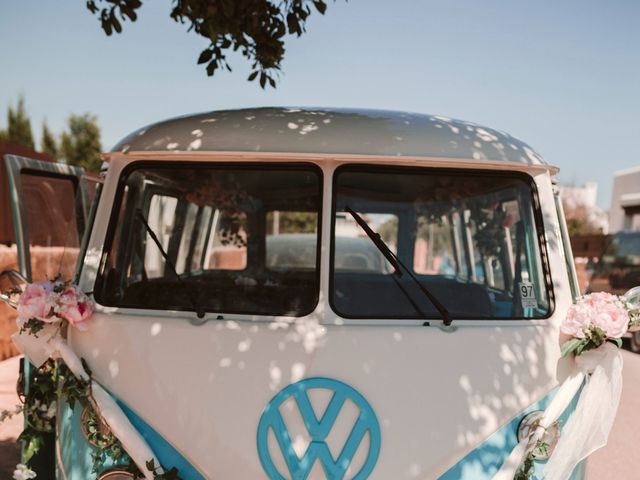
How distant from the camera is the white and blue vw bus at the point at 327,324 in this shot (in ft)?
7.04

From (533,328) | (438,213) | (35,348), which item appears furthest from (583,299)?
(35,348)

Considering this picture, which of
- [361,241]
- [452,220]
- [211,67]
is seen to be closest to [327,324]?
[361,241]

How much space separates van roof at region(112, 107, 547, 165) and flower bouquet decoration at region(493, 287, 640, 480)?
730mm

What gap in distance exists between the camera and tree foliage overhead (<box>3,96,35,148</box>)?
25000mm

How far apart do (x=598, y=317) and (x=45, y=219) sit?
2908 millimetres

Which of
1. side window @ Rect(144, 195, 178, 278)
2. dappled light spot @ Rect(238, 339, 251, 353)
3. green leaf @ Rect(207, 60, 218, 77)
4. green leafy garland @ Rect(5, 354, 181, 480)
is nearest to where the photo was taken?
green leafy garland @ Rect(5, 354, 181, 480)

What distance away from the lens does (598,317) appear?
2.33 metres

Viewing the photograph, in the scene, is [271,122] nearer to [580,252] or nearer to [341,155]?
[341,155]

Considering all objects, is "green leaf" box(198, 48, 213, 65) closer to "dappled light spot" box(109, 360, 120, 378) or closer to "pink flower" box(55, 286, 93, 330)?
"pink flower" box(55, 286, 93, 330)

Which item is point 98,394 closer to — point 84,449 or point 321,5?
point 84,449

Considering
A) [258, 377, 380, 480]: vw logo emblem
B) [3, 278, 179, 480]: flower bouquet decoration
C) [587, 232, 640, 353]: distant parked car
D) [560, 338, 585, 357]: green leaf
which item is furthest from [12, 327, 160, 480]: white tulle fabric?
[587, 232, 640, 353]: distant parked car

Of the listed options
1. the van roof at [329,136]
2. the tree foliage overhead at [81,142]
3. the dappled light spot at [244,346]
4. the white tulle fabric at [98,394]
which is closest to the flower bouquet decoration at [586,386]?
the van roof at [329,136]

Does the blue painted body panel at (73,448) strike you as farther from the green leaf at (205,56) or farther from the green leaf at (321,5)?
the green leaf at (321,5)

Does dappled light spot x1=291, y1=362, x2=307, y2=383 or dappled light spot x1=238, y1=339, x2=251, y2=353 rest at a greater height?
dappled light spot x1=238, y1=339, x2=251, y2=353
